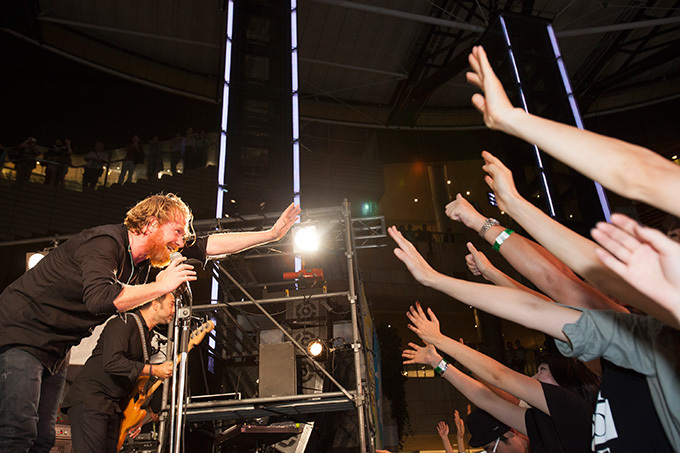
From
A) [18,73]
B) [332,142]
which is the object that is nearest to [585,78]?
[332,142]

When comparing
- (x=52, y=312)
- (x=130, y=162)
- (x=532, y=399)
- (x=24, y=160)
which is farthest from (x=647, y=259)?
(x=24, y=160)

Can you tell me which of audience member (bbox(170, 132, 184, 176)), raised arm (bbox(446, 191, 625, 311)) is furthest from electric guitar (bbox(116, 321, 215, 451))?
audience member (bbox(170, 132, 184, 176))

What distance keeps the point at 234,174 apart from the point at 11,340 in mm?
5027

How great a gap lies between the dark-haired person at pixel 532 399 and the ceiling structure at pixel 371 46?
795 centimetres

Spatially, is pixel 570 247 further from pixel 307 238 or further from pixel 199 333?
pixel 307 238

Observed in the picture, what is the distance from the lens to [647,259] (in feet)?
3.17

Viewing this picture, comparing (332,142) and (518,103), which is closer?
(518,103)

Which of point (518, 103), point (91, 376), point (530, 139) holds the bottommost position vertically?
point (91, 376)

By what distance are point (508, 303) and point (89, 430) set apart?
8.89 feet

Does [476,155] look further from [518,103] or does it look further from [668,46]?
[518,103]

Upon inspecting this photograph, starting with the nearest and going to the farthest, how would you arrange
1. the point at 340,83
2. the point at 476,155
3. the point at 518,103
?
1. the point at 518,103
2. the point at 340,83
3. the point at 476,155

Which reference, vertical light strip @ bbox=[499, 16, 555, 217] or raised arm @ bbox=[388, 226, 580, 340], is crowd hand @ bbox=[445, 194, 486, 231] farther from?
vertical light strip @ bbox=[499, 16, 555, 217]

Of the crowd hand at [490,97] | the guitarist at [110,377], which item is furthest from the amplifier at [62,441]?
the crowd hand at [490,97]

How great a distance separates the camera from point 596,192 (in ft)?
19.7
